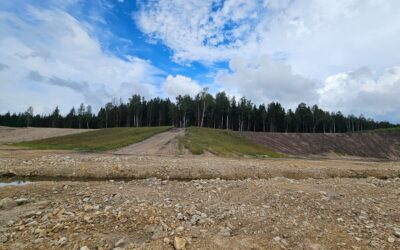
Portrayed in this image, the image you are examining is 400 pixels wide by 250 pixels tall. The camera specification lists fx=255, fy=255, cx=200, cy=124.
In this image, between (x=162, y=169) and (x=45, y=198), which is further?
(x=162, y=169)

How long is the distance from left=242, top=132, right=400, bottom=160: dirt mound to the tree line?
21.6 meters

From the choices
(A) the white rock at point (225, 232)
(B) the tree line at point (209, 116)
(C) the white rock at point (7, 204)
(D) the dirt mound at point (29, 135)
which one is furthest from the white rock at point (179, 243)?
(B) the tree line at point (209, 116)

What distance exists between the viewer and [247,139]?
68.6m

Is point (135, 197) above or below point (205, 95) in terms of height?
below

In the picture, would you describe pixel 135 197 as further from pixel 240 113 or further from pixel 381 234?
pixel 240 113

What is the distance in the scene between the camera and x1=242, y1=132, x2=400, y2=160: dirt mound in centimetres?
7088

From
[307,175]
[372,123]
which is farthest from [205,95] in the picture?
[372,123]

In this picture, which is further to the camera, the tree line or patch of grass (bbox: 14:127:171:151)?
the tree line

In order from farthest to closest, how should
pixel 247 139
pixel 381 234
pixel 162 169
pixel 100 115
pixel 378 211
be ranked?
pixel 100 115 < pixel 247 139 < pixel 162 169 < pixel 378 211 < pixel 381 234

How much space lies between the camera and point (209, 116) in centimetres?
10031

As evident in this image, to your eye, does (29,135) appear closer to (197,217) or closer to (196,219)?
(197,217)

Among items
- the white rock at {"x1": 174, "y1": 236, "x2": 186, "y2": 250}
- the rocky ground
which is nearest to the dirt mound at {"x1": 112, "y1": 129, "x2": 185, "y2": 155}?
the rocky ground

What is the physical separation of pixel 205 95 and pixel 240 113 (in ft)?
56.7

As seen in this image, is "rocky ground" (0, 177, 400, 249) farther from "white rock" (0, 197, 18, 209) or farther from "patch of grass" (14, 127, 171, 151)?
"patch of grass" (14, 127, 171, 151)
